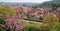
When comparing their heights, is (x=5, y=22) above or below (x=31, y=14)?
above

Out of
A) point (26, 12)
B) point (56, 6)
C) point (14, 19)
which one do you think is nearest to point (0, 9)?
point (26, 12)

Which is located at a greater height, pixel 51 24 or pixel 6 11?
pixel 51 24

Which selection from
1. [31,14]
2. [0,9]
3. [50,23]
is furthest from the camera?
[31,14]

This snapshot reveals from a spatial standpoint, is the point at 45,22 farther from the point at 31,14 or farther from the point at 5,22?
the point at 31,14

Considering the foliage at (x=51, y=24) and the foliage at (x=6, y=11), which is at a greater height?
the foliage at (x=51, y=24)

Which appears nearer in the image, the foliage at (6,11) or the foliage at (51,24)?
the foliage at (51,24)

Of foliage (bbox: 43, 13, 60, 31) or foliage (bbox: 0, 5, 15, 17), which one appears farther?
foliage (bbox: 0, 5, 15, 17)

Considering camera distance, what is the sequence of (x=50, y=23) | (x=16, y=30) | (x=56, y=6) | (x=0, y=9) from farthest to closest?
(x=56, y=6)
(x=0, y=9)
(x=50, y=23)
(x=16, y=30)

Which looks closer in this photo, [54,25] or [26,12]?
[54,25]

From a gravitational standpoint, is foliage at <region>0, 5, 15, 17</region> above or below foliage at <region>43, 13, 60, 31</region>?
below

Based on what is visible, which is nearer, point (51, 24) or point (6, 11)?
point (51, 24)
